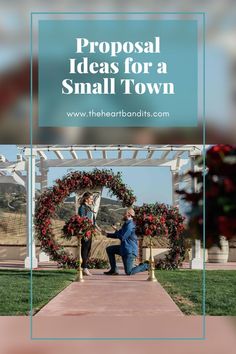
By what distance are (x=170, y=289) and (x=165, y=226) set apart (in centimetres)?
161

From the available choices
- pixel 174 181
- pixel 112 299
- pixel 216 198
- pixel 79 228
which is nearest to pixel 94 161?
pixel 174 181

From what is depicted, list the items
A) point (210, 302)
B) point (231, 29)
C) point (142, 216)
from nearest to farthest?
1. point (231, 29)
2. point (210, 302)
3. point (142, 216)

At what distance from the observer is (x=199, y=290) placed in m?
9.08

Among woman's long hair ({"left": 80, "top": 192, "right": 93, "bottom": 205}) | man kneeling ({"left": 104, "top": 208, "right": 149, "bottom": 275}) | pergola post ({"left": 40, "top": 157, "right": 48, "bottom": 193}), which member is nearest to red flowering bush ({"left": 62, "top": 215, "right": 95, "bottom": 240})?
man kneeling ({"left": 104, "top": 208, "right": 149, "bottom": 275})

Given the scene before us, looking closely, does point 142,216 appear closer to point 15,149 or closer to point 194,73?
point 15,149

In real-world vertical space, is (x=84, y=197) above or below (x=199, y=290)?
above

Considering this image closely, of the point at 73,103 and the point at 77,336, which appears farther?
the point at 77,336

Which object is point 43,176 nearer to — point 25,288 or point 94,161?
point 94,161

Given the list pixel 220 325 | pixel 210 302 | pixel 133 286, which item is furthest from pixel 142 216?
pixel 220 325

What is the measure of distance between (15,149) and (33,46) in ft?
21.3

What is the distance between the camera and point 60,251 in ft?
36.7

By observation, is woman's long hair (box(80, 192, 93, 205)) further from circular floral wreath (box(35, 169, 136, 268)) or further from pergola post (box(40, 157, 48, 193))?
pergola post (box(40, 157, 48, 193))

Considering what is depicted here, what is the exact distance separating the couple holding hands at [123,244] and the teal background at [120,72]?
4.64 metres

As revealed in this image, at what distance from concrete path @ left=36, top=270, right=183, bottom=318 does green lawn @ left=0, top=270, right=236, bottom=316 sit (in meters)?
0.17
